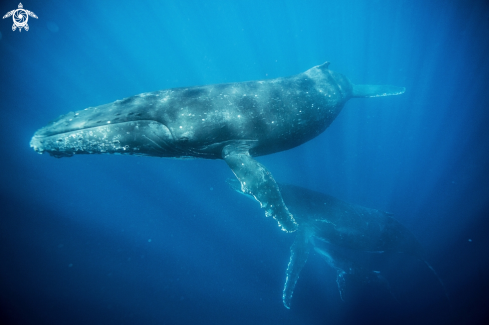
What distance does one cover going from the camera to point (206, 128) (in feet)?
15.5

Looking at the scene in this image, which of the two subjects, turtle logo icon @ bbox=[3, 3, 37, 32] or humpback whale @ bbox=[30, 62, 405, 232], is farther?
turtle logo icon @ bbox=[3, 3, 37, 32]

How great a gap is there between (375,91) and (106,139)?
1200 cm

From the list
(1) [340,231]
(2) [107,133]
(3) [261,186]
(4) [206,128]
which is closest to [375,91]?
(1) [340,231]

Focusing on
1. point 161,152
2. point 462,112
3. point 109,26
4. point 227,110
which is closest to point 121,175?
point 161,152

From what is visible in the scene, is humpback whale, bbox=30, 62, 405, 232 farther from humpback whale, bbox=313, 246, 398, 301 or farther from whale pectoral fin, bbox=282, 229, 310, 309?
humpback whale, bbox=313, 246, 398, 301

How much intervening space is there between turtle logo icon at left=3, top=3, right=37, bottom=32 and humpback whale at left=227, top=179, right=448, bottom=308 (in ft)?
94.5

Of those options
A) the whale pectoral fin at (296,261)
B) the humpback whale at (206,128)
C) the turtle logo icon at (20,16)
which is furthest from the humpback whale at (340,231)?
the turtle logo icon at (20,16)

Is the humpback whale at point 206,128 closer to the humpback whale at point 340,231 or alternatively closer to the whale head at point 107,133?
the whale head at point 107,133

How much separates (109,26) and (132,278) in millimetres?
36522

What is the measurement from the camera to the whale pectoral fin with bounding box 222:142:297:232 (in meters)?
4.53

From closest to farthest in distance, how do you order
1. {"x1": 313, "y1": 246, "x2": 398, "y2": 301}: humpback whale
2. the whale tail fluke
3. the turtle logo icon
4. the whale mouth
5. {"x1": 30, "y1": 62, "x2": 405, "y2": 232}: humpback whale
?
the whale mouth, {"x1": 30, "y1": 62, "x2": 405, "y2": 232}: humpback whale, {"x1": 313, "y1": 246, "x2": 398, "y2": 301}: humpback whale, the whale tail fluke, the turtle logo icon

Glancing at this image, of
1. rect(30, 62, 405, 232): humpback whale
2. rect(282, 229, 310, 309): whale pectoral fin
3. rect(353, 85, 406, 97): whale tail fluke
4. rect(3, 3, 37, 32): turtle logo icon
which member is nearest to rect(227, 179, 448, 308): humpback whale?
rect(282, 229, 310, 309): whale pectoral fin

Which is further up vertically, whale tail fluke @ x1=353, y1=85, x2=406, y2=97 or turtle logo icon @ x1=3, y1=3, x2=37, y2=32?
turtle logo icon @ x1=3, y1=3, x2=37, y2=32

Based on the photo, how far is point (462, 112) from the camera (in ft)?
80.6
